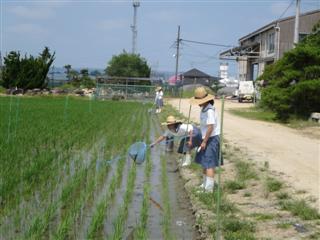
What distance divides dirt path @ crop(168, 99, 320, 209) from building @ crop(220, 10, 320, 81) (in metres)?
21.2

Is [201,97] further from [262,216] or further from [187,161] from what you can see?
[187,161]

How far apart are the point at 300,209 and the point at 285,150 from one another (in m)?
6.03

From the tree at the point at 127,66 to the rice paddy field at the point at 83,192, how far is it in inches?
2038

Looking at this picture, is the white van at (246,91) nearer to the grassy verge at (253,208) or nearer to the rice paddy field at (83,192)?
the rice paddy field at (83,192)

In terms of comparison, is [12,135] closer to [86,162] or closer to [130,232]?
[86,162]

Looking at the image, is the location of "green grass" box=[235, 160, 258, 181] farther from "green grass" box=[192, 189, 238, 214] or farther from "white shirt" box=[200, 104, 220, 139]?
"white shirt" box=[200, 104, 220, 139]

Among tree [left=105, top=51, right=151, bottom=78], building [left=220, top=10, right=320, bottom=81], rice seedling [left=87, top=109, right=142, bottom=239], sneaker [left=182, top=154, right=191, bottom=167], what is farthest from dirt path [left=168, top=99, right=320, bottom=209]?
tree [left=105, top=51, right=151, bottom=78]

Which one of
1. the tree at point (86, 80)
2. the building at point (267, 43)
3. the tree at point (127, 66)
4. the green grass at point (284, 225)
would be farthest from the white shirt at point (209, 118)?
the tree at point (127, 66)

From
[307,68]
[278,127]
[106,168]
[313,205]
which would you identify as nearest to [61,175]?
[106,168]

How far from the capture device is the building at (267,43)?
39812 millimetres

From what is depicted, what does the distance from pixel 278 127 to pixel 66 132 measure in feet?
26.2

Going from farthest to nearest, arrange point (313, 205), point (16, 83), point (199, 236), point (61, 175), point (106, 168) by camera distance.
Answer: point (16, 83)
point (106, 168)
point (61, 175)
point (313, 205)
point (199, 236)

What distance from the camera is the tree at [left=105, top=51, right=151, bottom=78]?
2503 inches

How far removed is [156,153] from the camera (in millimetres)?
11609
